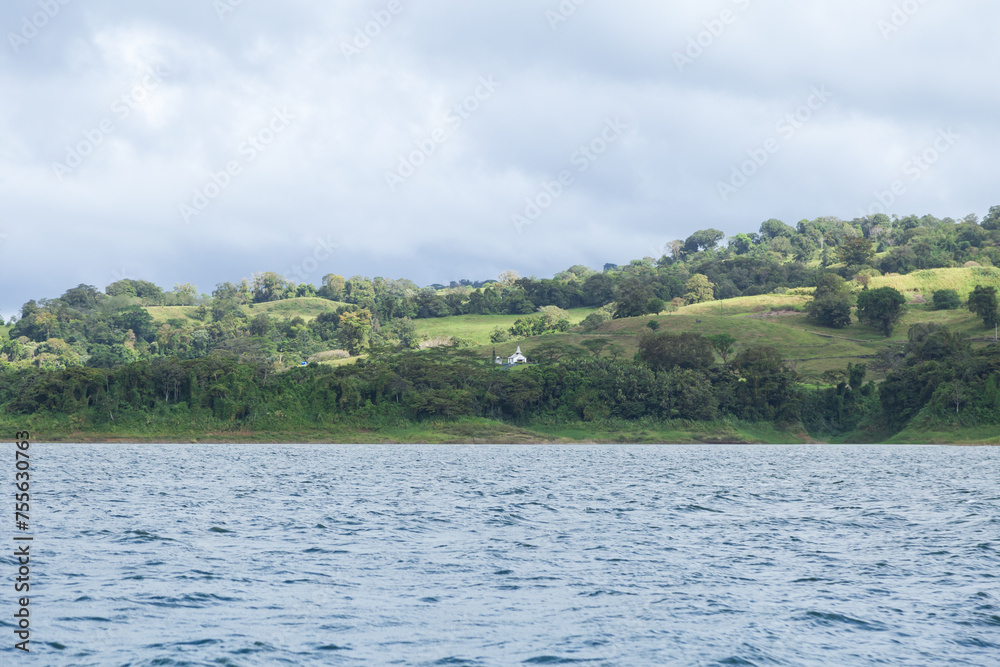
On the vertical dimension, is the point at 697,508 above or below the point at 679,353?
below

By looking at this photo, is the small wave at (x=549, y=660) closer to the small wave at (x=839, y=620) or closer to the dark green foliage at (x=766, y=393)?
the small wave at (x=839, y=620)

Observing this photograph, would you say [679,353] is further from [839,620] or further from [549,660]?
[549,660]

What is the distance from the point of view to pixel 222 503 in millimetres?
51031

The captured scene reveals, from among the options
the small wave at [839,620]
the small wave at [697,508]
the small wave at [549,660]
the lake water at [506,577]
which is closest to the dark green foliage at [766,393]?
the lake water at [506,577]

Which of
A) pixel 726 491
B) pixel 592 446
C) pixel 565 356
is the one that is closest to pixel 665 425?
pixel 592 446

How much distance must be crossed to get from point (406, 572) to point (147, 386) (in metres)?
145

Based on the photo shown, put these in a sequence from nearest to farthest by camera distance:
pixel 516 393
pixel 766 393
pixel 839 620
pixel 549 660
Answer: pixel 549 660, pixel 839 620, pixel 516 393, pixel 766 393

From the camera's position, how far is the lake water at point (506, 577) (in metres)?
20.9

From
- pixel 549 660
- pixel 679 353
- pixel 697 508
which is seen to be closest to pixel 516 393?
pixel 679 353

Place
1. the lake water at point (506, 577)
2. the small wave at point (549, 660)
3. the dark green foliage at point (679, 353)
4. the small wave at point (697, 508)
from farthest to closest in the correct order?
the dark green foliage at point (679, 353)
the small wave at point (697, 508)
the lake water at point (506, 577)
the small wave at point (549, 660)

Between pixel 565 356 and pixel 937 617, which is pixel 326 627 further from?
pixel 565 356

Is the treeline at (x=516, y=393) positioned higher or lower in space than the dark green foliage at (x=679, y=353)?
lower

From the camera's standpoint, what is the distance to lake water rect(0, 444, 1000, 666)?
2088 cm

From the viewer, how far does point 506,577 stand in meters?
29.1
